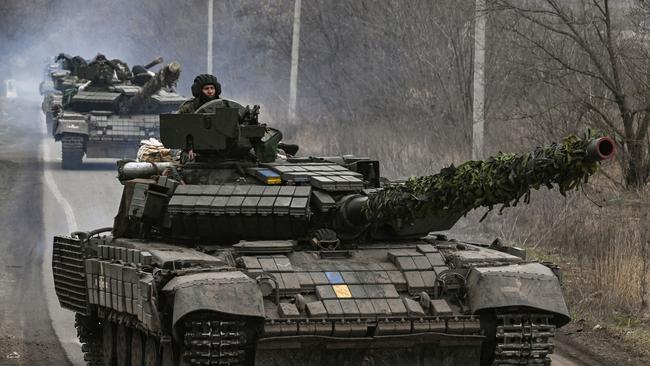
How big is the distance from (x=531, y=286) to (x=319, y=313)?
1653 mm

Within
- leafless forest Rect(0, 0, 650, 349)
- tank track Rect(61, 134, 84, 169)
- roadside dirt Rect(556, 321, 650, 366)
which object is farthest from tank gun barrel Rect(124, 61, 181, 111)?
roadside dirt Rect(556, 321, 650, 366)

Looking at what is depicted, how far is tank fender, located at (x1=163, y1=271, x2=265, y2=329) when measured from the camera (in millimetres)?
10125

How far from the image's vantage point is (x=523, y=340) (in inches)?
425

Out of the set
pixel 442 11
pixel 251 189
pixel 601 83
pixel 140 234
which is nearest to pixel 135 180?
pixel 140 234

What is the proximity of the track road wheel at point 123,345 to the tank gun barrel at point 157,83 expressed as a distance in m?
15.5

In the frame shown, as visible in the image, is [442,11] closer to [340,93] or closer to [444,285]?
[340,93]

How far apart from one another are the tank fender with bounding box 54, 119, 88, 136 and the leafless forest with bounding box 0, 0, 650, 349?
510 centimetres

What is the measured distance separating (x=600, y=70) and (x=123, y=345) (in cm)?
927

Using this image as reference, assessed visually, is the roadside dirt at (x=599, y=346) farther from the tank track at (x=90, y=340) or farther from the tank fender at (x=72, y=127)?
the tank fender at (x=72, y=127)

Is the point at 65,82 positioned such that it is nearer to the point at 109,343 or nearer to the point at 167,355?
the point at 109,343

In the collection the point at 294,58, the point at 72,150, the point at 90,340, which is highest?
the point at 294,58

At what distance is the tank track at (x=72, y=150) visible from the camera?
3016cm

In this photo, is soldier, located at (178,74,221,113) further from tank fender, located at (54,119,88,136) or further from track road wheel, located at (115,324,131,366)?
tank fender, located at (54,119,88,136)

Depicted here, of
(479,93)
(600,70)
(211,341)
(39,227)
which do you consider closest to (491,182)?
(211,341)
